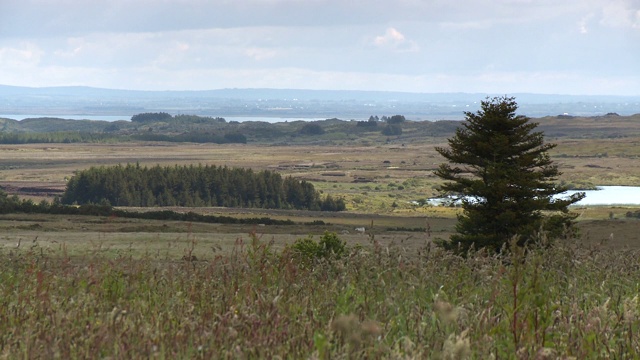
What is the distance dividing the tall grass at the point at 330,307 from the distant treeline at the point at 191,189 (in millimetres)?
122596

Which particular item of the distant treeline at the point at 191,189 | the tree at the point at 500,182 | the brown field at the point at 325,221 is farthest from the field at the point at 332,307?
the distant treeline at the point at 191,189

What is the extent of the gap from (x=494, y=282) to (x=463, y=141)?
43.3 metres

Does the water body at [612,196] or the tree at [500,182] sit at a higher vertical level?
the tree at [500,182]

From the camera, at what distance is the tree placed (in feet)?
148

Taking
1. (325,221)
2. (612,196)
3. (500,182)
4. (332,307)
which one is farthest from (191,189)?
(332,307)

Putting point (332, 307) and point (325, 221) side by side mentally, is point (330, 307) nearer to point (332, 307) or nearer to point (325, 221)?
point (332, 307)

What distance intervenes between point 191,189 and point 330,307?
5342 inches

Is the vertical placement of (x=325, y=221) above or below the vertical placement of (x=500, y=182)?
below

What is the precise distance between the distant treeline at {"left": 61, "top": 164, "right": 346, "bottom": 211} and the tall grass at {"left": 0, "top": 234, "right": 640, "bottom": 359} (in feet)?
402

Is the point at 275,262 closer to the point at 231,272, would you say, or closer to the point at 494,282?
the point at 231,272

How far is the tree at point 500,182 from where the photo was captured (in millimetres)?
45031

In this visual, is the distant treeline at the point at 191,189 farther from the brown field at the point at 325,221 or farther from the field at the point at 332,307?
the field at the point at 332,307

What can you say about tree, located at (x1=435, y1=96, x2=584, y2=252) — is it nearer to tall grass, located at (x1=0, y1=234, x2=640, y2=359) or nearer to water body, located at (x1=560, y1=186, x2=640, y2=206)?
tall grass, located at (x1=0, y1=234, x2=640, y2=359)

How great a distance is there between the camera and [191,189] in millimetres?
141250
